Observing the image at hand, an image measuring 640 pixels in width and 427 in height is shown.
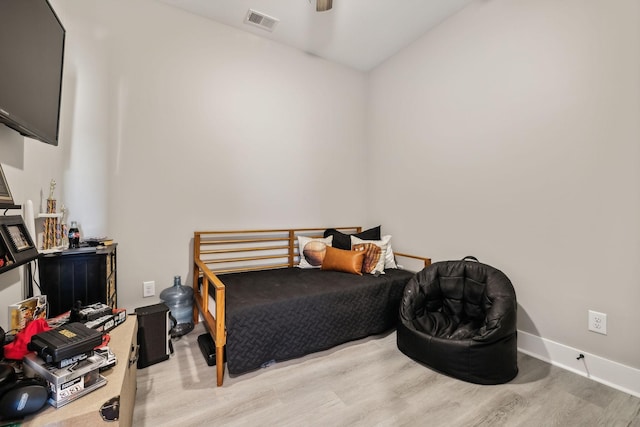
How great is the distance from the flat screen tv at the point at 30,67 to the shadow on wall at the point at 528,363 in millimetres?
2814

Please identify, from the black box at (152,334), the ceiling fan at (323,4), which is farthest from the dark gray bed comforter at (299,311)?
the ceiling fan at (323,4)

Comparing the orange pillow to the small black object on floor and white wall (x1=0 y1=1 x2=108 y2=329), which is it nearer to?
the small black object on floor

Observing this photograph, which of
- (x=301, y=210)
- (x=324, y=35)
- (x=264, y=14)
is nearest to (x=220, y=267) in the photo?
(x=301, y=210)

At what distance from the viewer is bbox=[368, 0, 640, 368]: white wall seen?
1.62 metres

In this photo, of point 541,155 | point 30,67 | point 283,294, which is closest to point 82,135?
point 30,67

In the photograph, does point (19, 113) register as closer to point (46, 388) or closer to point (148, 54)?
point (46, 388)

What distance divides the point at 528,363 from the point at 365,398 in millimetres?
1224

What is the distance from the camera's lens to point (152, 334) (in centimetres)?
179

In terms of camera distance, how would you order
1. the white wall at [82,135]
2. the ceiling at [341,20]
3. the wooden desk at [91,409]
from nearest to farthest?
the wooden desk at [91,409] < the white wall at [82,135] < the ceiling at [341,20]

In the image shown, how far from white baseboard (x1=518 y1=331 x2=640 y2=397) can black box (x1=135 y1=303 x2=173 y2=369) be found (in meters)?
2.54

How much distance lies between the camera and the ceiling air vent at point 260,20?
8.13 feet

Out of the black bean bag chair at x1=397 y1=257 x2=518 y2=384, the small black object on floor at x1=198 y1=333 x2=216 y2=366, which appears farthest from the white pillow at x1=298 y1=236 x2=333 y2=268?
the small black object on floor at x1=198 y1=333 x2=216 y2=366

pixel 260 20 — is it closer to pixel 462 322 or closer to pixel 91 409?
pixel 91 409

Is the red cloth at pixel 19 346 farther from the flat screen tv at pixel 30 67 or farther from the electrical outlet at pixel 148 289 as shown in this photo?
the electrical outlet at pixel 148 289
